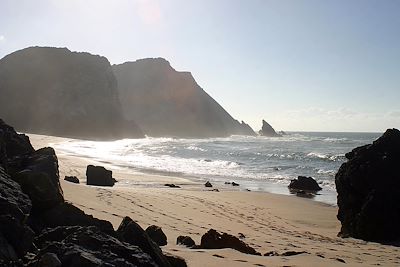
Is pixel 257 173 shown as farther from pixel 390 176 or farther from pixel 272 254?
pixel 272 254

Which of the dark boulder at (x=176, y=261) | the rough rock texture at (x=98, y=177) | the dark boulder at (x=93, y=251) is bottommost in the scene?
the rough rock texture at (x=98, y=177)

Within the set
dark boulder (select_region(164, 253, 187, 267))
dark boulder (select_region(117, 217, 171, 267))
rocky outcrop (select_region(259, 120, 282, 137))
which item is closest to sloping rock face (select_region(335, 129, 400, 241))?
dark boulder (select_region(164, 253, 187, 267))

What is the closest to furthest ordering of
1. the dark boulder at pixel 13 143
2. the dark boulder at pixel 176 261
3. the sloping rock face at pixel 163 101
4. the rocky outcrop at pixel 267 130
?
1. the dark boulder at pixel 176 261
2. the dark boulder at pixel 13 143
3. the sloping rock face at pixel 163 101
4. the rocky outcrop at pixel 267 130

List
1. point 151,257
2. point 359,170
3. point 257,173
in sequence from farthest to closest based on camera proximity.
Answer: point 257,173 → point 359,170 → point 151,257

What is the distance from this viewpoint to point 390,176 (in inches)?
445

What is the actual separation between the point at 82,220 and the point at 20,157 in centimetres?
220

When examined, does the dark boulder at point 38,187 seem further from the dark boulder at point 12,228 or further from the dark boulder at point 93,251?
the dark boulder at point 93,251

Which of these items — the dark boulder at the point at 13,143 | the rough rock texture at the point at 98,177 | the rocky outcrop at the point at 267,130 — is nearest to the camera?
the dark boulder at the point at 13,143

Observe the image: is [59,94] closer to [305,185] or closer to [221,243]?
[305,185]

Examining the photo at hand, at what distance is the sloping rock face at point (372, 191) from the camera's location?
1052 cm

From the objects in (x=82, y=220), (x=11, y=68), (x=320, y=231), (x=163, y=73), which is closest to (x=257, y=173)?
(x=320, y=231)

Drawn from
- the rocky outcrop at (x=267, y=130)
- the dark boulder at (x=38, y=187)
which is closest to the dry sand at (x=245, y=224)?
the dark boulder at (x=38, y=187)

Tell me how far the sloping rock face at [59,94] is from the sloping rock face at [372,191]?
7741 cm

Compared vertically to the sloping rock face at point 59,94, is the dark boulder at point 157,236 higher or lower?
lower
